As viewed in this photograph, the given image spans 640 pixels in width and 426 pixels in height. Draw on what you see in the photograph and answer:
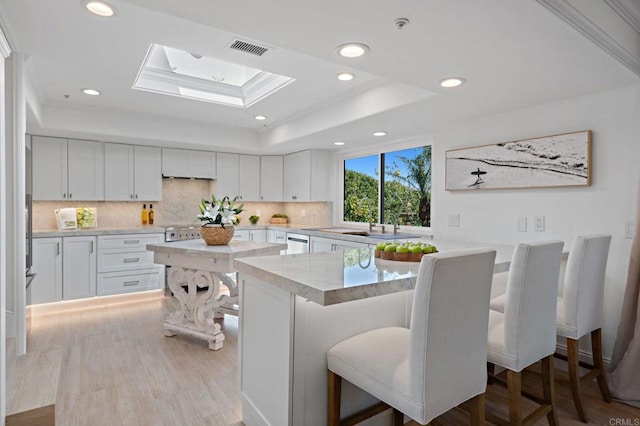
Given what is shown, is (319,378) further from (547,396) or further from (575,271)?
(575,271)

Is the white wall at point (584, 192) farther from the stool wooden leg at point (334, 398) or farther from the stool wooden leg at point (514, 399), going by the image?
the stool wooden leg at point (334, 398)

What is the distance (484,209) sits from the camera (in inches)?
130

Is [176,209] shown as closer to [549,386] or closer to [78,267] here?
[78,267]

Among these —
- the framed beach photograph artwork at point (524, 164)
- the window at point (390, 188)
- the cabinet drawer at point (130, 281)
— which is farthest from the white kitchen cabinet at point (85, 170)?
the framed beach photograph artwork at point (524, 164)

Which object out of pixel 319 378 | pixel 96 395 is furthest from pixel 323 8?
pixel 96 395

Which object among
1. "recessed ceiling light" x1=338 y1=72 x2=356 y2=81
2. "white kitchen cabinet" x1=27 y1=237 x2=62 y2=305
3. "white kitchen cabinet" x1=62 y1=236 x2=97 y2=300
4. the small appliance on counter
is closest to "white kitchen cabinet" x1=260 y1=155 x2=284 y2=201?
the small appliance on counter

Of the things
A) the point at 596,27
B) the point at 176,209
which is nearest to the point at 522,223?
the point at 596,27

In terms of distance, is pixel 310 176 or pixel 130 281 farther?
pixel 310 176

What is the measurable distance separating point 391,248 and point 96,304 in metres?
4.03

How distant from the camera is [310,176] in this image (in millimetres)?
5398

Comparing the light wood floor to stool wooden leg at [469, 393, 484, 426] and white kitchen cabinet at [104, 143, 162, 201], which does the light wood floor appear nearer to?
stool wooden leg at [469, 393, 484, 426]

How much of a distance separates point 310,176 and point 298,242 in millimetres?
1017

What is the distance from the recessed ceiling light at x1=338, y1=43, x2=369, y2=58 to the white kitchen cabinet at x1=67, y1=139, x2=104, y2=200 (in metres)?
3.97

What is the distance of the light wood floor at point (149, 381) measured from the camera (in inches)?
83.0
